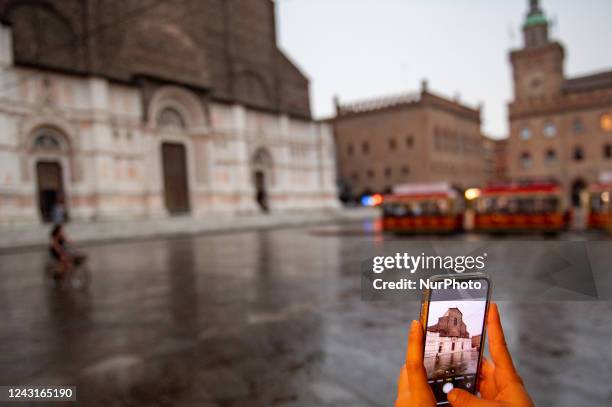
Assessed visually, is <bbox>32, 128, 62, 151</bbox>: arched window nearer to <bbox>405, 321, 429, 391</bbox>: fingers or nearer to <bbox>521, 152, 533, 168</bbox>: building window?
<bbox>405, 321, 429, 391</bbox>: fingers

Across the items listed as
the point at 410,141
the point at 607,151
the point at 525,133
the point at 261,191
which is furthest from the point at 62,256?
the point at 607,151

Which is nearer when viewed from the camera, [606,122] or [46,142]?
[46,142]

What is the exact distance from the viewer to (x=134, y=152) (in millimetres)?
25906

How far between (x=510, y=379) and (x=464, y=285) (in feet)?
1.01

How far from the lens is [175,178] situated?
29031mm

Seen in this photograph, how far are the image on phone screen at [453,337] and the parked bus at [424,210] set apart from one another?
18856 millimetres

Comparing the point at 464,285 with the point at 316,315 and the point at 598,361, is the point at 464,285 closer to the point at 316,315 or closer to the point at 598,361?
the point at 598,361

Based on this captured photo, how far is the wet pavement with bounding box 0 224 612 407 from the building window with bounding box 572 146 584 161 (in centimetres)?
4049

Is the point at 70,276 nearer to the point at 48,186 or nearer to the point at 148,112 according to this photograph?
the point at 48,186

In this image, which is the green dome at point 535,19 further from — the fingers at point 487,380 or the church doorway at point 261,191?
the fingers at point 487,380

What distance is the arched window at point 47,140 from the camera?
21969mm

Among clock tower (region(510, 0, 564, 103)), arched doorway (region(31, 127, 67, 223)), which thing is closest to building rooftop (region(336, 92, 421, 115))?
clock tower (region(510, 0, 564, 103))

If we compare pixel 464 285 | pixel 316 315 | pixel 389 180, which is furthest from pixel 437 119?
pixel 464 285

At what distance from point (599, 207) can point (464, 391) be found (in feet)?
66.7
